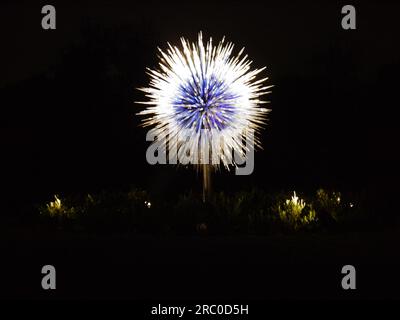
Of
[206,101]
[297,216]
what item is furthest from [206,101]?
[297,216]

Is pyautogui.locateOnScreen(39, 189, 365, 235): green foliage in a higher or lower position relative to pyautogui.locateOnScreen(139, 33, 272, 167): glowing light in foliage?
lower

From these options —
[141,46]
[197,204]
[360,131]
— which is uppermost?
[141,46]

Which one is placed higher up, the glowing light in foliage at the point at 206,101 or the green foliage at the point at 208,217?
the glowing light in foliage at the point at 206,101

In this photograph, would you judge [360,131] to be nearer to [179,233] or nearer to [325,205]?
[325,205]

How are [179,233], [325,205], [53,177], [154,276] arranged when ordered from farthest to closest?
[53,177] → [325,205] → [179,233] → [154,276]

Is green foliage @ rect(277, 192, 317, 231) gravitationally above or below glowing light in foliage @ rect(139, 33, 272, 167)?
below

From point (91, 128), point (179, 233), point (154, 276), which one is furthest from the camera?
point (91, 128)

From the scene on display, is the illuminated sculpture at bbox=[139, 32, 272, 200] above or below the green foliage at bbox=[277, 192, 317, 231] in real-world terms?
above

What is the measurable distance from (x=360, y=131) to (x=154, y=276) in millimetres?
12821

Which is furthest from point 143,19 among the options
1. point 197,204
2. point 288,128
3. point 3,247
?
point 3,247

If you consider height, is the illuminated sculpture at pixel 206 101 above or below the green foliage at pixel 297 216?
above

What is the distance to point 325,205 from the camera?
1474cm

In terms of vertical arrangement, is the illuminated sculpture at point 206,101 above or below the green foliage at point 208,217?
above

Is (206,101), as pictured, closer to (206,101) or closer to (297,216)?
(206,101)
